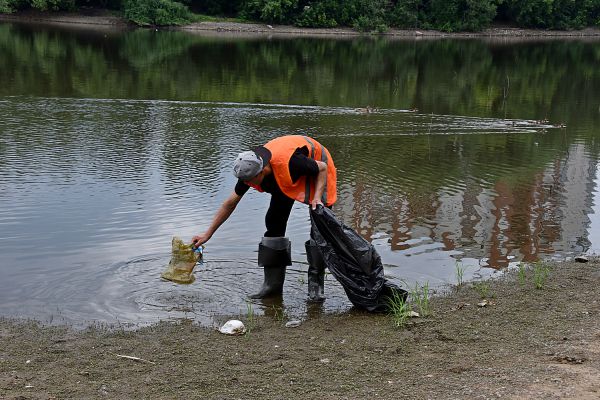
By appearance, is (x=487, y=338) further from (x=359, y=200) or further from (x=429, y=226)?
(x=359, y=200)

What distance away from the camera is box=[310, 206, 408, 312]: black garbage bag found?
21.6ft

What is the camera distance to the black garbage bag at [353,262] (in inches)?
259

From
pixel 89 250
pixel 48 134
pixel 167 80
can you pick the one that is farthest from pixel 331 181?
pixel 167 80

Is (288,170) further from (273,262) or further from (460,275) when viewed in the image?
(460,275)

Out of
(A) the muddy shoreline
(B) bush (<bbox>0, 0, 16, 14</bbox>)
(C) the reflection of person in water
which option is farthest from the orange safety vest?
(B) bush (<bbox>0, 0, 16, 14</bbox>)

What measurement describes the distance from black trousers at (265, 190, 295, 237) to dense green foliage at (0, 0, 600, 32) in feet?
166

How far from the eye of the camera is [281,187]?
658cm

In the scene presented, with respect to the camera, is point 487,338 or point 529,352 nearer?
point 529,352

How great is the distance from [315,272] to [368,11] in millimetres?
57665

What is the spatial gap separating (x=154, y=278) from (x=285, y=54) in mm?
32485

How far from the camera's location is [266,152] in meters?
6.46

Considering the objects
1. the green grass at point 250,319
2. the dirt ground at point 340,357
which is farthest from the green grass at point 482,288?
the green grass at point 250,319

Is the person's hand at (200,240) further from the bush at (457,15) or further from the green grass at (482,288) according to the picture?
the bush at (457,15)

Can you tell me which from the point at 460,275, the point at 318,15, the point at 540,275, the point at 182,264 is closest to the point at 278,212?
the point at 182,264
